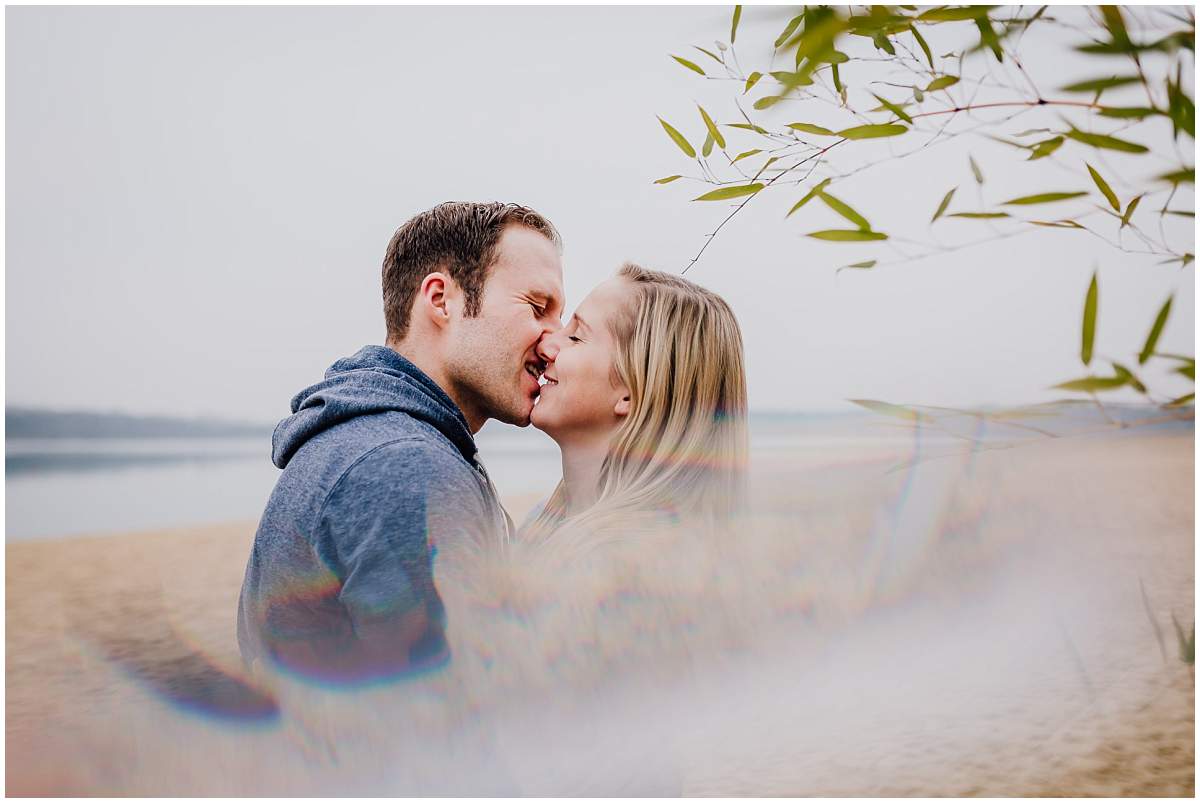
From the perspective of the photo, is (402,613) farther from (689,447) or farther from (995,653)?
(995,653)

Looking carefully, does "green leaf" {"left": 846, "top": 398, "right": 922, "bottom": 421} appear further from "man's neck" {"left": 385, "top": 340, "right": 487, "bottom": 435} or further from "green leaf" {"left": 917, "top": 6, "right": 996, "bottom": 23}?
"man's neck" {"left": 385, "top": 340, "right": 487, "bottom": 435}

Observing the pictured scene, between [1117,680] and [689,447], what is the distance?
30.3ft

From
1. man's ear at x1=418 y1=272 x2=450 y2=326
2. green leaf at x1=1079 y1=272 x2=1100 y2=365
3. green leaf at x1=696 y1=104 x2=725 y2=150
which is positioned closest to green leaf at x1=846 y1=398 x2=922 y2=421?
green leaf at x1=1079 y1=272 x2=1100 y2=365

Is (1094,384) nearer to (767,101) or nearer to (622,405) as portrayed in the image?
(767,101)

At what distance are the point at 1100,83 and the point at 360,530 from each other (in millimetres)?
1397

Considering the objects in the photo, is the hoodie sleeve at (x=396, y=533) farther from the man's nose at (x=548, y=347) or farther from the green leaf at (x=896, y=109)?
the green leaf at (x=896, y=109)

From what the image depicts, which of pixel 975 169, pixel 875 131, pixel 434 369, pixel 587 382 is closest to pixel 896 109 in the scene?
pixel 875 131

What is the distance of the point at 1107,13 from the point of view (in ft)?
3.33

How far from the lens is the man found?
1623mm

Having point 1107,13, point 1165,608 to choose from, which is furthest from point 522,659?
point 1165,608

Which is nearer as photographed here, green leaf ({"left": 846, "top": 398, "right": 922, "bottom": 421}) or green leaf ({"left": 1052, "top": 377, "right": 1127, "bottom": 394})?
green leaf ({"left": 1052, "top": 377, "right": 1127, "bottom": 394})

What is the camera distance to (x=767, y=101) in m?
1.25

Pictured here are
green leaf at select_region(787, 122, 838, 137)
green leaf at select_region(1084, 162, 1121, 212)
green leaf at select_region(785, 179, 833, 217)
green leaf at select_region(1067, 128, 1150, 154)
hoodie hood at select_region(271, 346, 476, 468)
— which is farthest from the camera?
hoodie hood at select_region(271, 346, 476, 468)

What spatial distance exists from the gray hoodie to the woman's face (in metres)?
0.36
